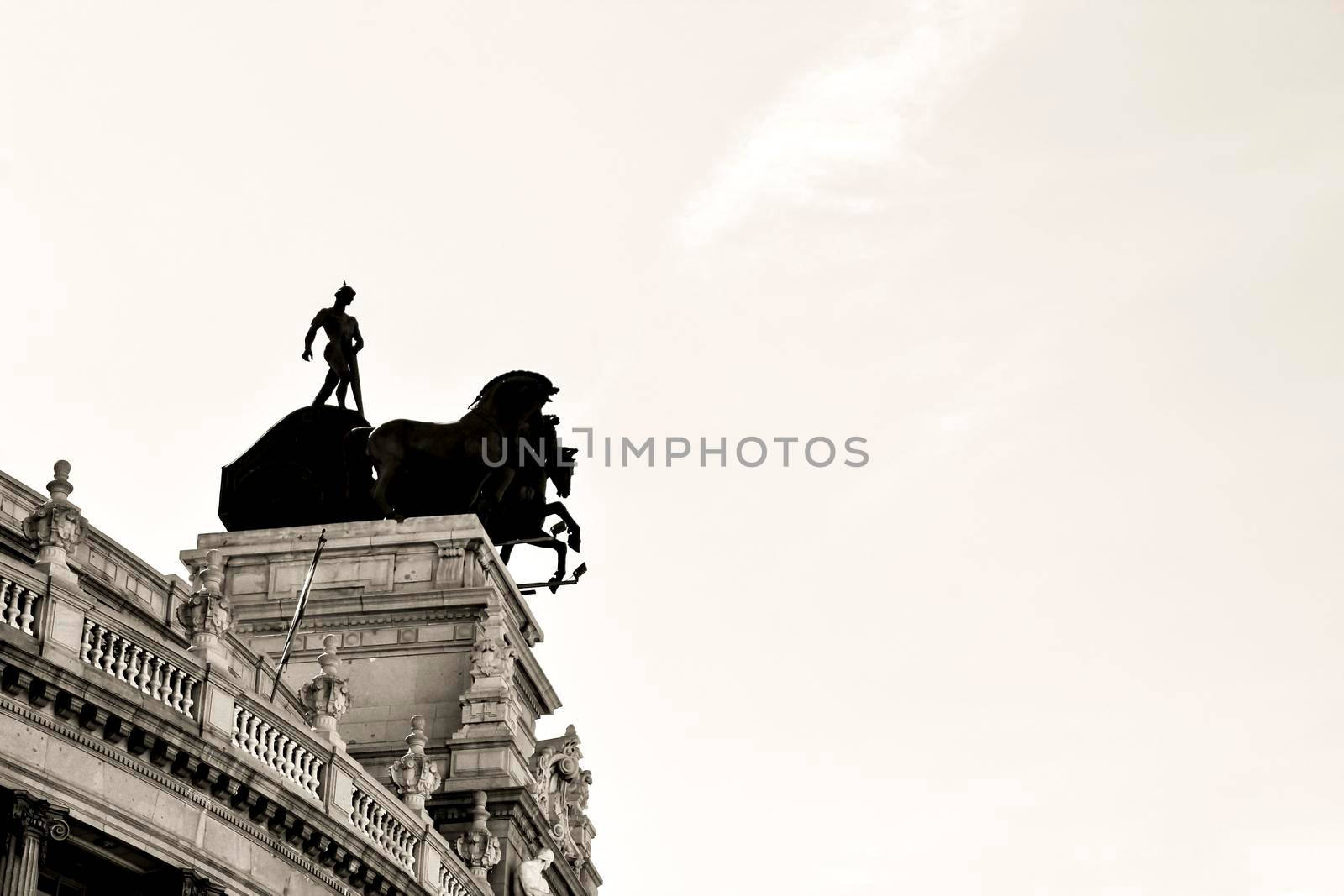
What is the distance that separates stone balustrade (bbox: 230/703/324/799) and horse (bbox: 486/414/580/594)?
17.2 metres

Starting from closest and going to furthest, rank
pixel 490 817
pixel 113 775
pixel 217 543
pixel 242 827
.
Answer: pixel 113 775, pixel 242 827, pixel 490 817, pixel 217 543

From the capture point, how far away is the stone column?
33.0 metres

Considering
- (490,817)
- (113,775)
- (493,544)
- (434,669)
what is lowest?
(113,775)

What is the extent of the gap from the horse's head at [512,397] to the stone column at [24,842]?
76.6 ft

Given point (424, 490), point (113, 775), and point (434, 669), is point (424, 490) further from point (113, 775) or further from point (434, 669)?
point (113, 775)

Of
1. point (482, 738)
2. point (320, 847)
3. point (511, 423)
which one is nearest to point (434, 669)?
point (482, 738)

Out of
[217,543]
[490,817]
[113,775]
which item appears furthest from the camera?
[217,543]

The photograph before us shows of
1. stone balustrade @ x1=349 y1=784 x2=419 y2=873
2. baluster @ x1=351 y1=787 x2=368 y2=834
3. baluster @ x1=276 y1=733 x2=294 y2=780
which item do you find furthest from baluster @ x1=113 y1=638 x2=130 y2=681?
baluster @ x1=351 y1=787 x2=368 y2=834

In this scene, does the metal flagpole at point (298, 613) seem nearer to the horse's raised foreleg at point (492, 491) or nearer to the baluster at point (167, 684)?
the horse's raised foreleg at point (492, 491)

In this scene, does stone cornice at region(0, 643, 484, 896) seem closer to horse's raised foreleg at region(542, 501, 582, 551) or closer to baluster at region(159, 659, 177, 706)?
baluster at region(159, 659, 177, 706)

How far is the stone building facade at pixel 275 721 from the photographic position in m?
34.2

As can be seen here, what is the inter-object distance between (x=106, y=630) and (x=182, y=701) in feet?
6.10

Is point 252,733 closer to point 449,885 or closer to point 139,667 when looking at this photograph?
point 139,667

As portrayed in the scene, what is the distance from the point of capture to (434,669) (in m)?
53.0
